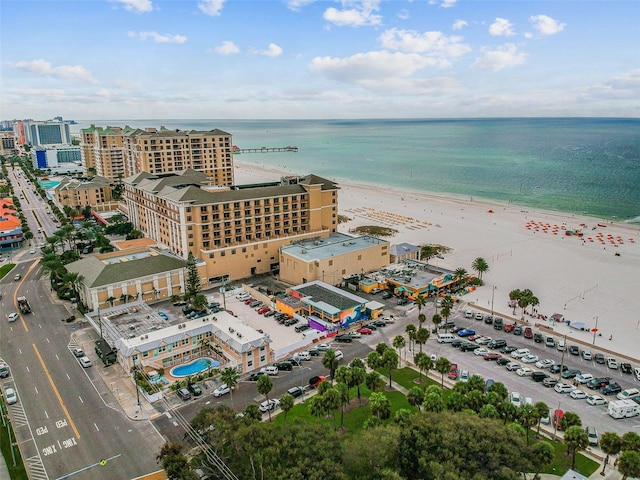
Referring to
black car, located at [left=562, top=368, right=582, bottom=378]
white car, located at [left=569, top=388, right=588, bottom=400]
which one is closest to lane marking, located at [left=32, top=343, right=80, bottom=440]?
white car, located at [left=569, top=388, right=588, bottom=400]

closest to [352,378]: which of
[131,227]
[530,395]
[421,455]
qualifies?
[421,455]

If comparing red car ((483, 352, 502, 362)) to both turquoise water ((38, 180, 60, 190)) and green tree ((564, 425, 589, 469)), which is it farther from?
turquoise water ((38, 180, 60, 190))

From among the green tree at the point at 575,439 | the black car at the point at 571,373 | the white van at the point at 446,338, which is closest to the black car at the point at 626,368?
the black car at the point at 571,373

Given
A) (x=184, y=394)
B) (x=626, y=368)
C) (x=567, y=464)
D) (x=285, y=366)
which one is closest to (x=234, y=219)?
(x=285, y=366)

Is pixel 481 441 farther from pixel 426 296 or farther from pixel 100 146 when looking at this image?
pixel 100 146

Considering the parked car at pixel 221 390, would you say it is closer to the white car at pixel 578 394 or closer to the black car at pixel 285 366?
the black car at pixel 285 366

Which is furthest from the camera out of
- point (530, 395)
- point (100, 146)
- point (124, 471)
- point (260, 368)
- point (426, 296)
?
point (100, 146)
